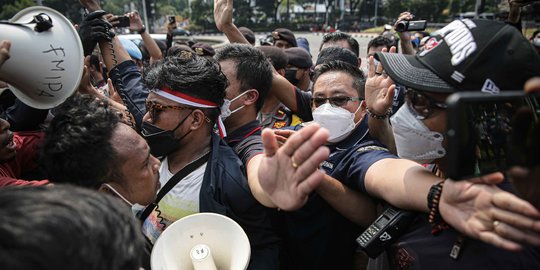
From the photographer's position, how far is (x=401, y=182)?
1.33 meters

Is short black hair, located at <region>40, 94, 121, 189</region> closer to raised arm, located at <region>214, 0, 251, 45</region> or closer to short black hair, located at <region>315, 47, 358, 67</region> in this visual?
raised arm, located at <region>214, 0, 251, 45</region>

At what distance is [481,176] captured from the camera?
0.98m

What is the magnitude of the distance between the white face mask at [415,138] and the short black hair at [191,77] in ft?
3.61

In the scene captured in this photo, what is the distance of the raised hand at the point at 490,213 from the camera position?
0.89 metres

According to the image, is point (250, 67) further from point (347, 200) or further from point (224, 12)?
point (347, 200)

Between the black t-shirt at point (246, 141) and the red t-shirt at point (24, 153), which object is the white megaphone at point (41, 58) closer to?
the red t-shirt at point (24, 153)

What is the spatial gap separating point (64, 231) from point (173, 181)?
1.13 m

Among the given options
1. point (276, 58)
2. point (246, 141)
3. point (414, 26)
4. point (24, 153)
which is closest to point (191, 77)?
point (246, 141)

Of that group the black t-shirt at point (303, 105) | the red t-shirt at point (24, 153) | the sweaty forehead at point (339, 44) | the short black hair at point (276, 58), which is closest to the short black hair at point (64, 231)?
the red t-shirt at point (24, 153)

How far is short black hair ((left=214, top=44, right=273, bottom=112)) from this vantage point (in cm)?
247

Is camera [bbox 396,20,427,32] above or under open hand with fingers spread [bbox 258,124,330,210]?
above

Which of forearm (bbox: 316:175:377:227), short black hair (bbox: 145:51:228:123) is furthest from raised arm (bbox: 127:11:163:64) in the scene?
forearm (bbox: 316:175:377:227)

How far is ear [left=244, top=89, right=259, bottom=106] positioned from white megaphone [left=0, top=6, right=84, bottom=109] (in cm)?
106

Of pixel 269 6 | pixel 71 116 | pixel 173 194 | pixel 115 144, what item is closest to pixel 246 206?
pixel 173 194
